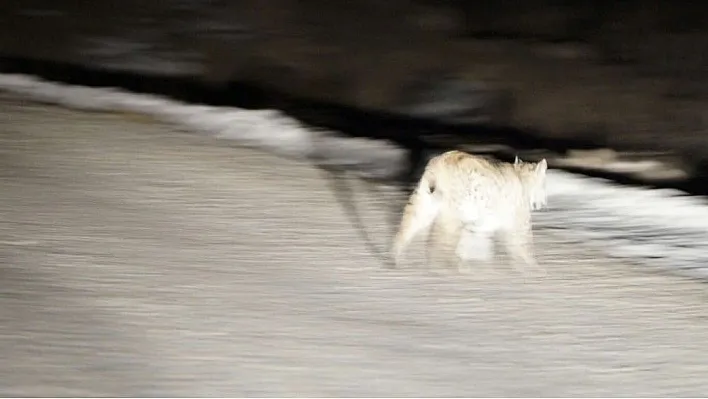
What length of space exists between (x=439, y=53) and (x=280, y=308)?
7979 millimetres

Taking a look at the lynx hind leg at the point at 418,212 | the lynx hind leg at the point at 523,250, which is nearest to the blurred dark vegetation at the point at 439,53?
the lynx hind leg at the point at 523,250

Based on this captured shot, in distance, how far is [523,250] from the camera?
5.75 m

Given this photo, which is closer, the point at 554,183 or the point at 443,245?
the point at 443,245

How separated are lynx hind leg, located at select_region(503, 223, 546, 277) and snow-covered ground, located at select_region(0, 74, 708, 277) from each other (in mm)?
623

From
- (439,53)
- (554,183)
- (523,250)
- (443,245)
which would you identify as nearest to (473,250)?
(443,245)

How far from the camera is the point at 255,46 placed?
515 inches

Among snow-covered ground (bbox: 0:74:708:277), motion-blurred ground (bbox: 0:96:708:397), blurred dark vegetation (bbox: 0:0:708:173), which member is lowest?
motion-blurred ground (bbox: 0:96:708:397)

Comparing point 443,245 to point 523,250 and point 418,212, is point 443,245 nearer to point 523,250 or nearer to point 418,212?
point 523,250

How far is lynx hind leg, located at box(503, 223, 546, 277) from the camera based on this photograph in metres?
5.68

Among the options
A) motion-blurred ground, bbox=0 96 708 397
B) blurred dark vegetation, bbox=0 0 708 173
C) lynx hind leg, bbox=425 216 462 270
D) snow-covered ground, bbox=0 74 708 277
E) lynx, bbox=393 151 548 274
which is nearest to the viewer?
motion-blurred ground, bbox=0 96 708 397

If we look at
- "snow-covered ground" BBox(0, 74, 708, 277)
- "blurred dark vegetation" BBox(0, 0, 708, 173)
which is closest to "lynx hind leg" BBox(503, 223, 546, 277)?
"snow-covered ground" BBox(0, 74, 708, 277)

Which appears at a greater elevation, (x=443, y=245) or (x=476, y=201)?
(x=476, y=201)

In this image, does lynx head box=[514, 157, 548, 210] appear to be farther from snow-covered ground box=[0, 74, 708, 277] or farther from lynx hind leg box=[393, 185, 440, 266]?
snow-covered ground box=[0, 74, 708, 277]

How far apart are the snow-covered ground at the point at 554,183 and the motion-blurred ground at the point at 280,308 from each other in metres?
0.34
